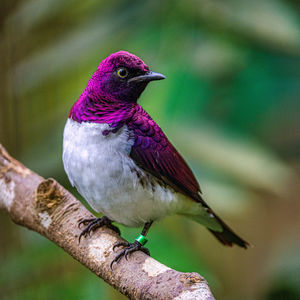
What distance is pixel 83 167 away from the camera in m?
1.97

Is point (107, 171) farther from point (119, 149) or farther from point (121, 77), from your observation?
point (121, 77)

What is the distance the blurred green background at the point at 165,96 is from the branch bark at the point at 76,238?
342mm

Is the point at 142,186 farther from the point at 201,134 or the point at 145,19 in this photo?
the point at 145,19

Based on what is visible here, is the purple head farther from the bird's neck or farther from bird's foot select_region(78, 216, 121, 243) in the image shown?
bird's foot select_region(78, 216, 121, 243)

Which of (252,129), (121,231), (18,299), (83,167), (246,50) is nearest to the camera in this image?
(83,167)

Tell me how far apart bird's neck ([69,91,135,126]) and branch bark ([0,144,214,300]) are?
0.95 ft

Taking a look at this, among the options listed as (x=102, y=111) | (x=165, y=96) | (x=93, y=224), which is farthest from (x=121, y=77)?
(x=93, y=224)

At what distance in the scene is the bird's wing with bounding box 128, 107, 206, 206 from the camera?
2006 mm

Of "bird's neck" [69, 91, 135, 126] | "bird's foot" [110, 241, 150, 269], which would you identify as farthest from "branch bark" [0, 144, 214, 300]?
"bird's neck" [69, 91, 135, 126]

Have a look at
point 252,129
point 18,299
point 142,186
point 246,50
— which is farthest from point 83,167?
point 252,129

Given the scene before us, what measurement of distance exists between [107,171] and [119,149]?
10cm

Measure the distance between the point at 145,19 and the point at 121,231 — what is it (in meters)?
1.09

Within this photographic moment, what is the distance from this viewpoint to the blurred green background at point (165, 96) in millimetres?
2461

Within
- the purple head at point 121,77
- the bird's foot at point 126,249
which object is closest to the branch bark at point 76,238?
the bird's foot at point 126,249
